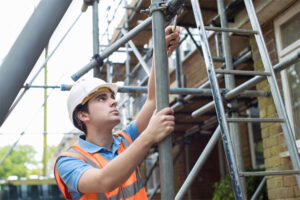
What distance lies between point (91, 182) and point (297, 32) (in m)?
4.00

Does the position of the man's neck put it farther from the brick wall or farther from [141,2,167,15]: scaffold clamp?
the brick wall

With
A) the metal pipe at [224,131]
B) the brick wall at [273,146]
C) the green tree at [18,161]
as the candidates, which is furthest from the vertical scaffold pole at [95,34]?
the green tree at [18,161]

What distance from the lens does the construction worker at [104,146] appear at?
1840 millimetres

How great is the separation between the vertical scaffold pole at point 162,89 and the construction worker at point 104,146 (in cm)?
6

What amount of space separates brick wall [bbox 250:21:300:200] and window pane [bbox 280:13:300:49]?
147 millimetres

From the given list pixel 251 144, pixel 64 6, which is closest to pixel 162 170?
pixel 64 6

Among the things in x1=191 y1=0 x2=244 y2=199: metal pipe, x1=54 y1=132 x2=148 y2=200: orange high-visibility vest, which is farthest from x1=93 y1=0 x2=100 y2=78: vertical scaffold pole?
x1=54 y1=132 x2=148 y2=200: orange high-visibility vest

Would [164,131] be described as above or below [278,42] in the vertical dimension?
below

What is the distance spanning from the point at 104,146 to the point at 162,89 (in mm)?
748

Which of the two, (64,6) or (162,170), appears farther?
(162,170)

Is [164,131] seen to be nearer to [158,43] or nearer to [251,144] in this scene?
[158,43]

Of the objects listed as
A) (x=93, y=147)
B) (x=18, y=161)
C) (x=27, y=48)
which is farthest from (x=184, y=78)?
(x=18, y=161)

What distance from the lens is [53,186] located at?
32.9 ft

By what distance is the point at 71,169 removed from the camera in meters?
2.15
